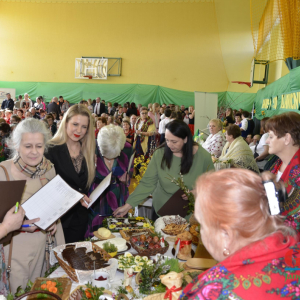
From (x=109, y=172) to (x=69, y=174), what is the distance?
0.47 meters

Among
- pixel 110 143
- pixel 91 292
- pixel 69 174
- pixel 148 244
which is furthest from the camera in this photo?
pixel 110 143

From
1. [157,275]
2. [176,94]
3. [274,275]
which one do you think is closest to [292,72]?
[157,275]

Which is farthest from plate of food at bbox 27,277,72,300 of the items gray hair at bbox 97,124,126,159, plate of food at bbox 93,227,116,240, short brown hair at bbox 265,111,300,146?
short brown hair at bbox 265,111,300,146

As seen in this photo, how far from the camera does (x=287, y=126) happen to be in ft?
7.67

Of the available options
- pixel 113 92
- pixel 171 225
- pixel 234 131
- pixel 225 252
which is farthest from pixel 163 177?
pixel 113 92

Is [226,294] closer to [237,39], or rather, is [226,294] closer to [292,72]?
[292,72]

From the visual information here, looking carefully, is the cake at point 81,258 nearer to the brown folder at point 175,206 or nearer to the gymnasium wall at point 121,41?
the brown folder at point 175,206

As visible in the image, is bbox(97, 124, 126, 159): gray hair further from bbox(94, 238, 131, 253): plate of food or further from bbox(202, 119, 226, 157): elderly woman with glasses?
bbox(202, 119, 226, 157): elderly woman with glasses

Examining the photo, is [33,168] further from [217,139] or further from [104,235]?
[217,139]

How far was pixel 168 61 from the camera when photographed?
51.7ft

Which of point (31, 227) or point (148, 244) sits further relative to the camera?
point (148, 244)

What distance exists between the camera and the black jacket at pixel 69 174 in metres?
2.62

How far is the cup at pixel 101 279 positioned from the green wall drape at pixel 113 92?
13.3m

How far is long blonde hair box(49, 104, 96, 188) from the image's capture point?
2701 mm
